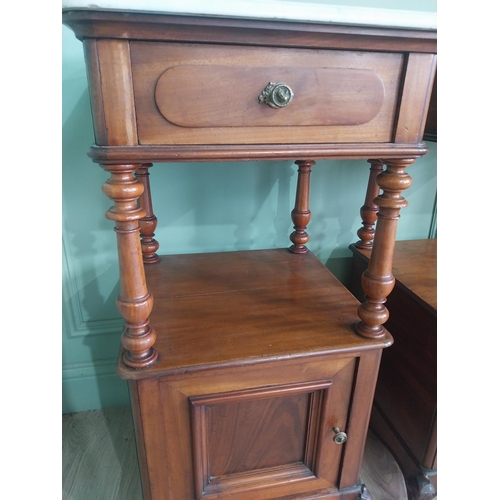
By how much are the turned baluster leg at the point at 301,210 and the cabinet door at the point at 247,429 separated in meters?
0.40

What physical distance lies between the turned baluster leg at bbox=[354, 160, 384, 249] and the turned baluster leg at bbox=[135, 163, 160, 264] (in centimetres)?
54

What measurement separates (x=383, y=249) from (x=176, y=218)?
57 centimetres

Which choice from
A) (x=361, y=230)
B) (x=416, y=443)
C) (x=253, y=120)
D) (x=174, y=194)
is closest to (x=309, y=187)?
(x=361, y=230)

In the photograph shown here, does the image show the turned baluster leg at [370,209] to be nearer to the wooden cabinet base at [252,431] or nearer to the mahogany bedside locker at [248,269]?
the mahogany bedside locker at [248,269]

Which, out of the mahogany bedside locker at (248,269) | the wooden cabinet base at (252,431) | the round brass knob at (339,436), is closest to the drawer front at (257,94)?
the mahogany bedside locker at (248,269)

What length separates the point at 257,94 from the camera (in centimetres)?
51

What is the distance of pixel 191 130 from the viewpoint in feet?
1.67

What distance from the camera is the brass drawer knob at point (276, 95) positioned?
0.50 meters

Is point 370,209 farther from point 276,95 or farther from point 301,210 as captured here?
point 276,95

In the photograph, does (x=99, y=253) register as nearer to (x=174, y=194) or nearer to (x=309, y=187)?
(x=174, y=194)

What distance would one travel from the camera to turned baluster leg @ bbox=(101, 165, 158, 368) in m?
0.52

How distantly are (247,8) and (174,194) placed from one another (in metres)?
0.59

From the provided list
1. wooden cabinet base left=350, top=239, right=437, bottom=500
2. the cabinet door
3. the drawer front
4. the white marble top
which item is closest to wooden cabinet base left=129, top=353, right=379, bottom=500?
the cabinet door

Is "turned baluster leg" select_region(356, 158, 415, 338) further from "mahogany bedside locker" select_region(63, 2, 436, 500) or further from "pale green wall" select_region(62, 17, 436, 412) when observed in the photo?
"pale green wall" select_region(62, 17, 436, 412)
